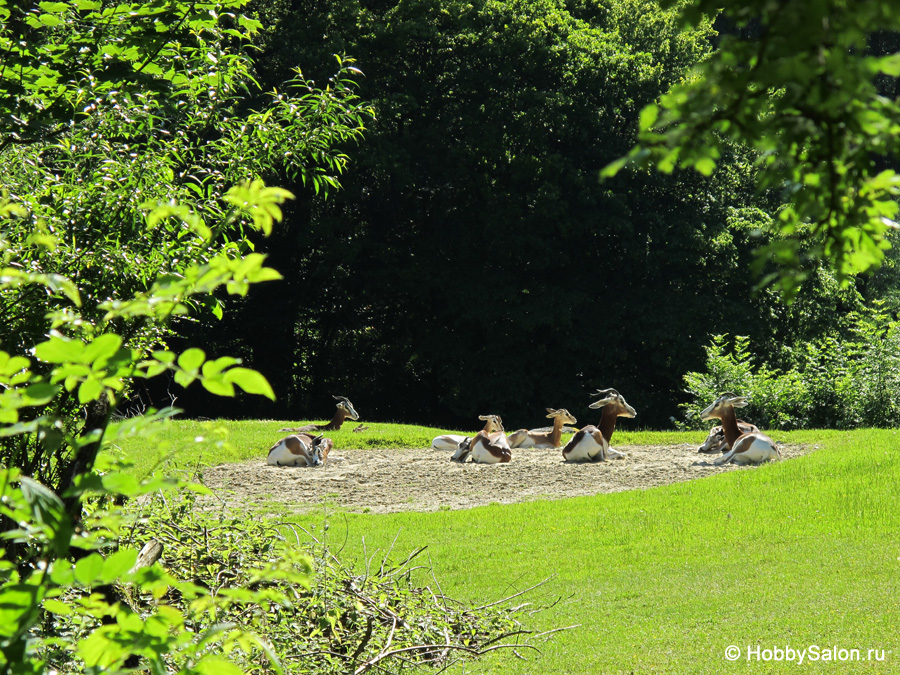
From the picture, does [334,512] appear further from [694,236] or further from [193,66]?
[694,236]

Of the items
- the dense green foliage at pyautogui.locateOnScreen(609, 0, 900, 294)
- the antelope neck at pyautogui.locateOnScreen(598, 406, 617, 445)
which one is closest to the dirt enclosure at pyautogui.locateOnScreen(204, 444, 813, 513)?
the antelope neck at pyautogui.locateOnScreen(598, 406, 617, 445)

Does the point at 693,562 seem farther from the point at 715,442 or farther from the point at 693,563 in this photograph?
the point at 715,442

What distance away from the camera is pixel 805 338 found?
27.8m

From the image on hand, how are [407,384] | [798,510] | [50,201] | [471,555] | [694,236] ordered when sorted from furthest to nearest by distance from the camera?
1. [407,384]
2. [694,236]
3. [798,510]
4. [471,555]
5. [50,201]

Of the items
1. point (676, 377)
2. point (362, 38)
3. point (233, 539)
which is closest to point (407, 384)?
point (676, 377)

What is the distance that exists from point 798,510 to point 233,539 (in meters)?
6.22

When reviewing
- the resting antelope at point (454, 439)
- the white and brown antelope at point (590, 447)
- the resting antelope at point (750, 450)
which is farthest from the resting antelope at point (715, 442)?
the resting antelope at point (454, 439)

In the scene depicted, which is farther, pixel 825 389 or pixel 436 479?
pixel 825 389

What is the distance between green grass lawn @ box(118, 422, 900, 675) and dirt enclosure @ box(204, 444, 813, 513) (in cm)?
86

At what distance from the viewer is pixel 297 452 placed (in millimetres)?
13641

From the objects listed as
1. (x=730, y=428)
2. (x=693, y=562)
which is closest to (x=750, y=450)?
(x=730, y=428)

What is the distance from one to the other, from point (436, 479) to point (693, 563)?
223 inches

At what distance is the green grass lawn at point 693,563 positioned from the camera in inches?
218

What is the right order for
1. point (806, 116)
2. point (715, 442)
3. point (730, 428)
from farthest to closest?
1. point (715, 442)
2. point (730, 428)
3. point (806, 116)
